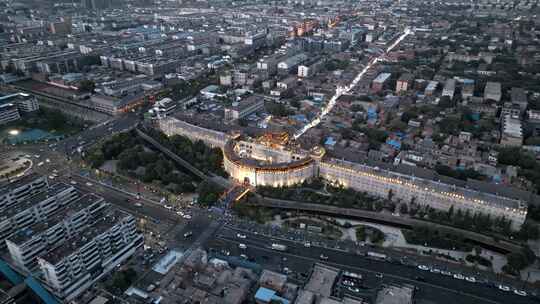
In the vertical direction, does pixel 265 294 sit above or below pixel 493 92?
below

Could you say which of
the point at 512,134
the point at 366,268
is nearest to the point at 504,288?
the point at 366,268

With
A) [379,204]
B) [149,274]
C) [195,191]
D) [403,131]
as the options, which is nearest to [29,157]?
[195,191]

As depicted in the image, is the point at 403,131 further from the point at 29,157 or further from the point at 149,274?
the point at 29,157

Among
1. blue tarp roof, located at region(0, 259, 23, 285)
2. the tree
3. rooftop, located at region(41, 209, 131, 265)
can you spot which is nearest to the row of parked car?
the tree

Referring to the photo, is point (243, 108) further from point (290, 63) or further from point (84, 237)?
point (84, 237)

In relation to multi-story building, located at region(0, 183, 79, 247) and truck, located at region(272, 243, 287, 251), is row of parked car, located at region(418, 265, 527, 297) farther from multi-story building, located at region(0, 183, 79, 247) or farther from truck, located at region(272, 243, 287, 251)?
multi-story building, located at region(0, 183, 79, 247)

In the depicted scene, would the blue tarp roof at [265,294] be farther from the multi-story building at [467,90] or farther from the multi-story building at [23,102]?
the multi-story building at [23,102]

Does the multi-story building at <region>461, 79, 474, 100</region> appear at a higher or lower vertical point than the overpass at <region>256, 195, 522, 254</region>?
higher
